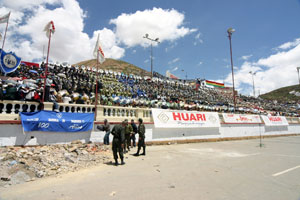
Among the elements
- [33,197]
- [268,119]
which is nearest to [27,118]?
[33,197]

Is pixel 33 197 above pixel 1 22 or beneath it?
beneath

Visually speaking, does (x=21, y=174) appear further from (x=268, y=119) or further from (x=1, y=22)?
(x=268, y=119)

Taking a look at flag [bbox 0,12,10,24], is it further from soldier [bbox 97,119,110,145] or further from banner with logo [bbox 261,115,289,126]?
banner with logo [bbox 261,115,289,126]

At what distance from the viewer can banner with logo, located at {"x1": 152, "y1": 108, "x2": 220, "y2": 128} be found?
1075 cm

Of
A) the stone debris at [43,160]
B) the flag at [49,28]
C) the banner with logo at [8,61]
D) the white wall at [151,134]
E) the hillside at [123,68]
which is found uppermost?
the hillside at [123,68]

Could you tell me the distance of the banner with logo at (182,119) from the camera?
35.3 ft

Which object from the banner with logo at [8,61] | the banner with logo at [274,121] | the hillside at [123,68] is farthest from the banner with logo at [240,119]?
the hillside at [123,68]

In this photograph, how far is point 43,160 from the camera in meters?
5.39

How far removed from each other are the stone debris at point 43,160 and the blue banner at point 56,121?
75 cm

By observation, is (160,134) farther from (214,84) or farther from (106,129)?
(214,84)

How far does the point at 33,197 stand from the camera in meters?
3.45

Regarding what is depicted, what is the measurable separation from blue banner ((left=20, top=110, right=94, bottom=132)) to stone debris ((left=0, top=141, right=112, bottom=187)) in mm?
751

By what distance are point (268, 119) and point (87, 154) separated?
70.7 ft

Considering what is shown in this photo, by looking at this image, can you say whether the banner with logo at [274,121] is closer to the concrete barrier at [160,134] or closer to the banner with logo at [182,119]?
the concrete barrier at [160,134]
